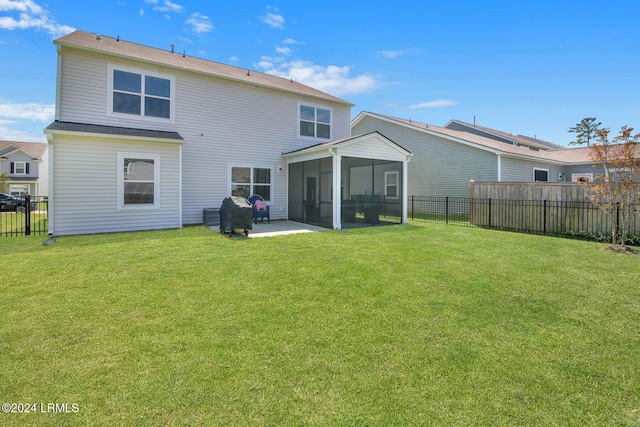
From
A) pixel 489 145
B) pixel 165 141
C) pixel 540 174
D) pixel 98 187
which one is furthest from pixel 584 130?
pixel 98 187

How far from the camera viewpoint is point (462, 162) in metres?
16.0

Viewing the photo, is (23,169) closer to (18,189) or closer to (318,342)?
(18,189)

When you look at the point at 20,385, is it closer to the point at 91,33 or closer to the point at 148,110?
the point at 148,110

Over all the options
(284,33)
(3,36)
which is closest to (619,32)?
(284,33)

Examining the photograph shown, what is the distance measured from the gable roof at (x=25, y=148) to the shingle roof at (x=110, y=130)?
29.2 m

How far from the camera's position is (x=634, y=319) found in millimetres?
3438

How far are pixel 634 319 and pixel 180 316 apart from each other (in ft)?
17.0

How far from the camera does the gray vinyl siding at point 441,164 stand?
50.1 ft

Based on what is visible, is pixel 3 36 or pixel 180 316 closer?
pixel 180 316

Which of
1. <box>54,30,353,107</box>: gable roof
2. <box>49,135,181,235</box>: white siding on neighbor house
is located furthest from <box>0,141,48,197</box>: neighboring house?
<box>49,135,181,235</box>: white siding on neighbor house

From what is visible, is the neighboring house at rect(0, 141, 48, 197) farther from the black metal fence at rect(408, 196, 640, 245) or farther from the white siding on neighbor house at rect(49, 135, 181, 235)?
the black metal fence at rect(408, 196, 640, 245)

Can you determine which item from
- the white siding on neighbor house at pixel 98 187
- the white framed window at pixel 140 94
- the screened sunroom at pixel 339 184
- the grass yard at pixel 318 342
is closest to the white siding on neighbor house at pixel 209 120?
the white framed window at pixel 140 94

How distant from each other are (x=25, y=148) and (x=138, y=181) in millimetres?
32513

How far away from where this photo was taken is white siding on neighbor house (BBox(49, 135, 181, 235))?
840 centimetres
